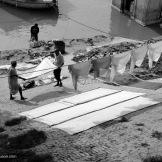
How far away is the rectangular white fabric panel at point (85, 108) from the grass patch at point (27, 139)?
1.98 feet

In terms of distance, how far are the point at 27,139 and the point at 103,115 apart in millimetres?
1997

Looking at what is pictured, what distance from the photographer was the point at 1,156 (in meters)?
6.82

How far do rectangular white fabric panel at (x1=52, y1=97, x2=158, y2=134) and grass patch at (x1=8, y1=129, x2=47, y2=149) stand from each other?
0.57 meters

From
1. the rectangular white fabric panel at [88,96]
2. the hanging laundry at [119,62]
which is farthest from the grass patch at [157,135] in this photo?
the hanging laundry at [119,62]

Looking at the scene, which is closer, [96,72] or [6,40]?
[96,72]

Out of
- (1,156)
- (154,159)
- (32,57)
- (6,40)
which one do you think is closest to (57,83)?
(32,57)

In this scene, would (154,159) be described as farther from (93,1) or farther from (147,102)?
(93,1)

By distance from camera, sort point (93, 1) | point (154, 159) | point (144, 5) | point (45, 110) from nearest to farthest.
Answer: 1. point (154, 159)
2. point (45, 110)
3. point (144, 5)
4. point (93, 1)

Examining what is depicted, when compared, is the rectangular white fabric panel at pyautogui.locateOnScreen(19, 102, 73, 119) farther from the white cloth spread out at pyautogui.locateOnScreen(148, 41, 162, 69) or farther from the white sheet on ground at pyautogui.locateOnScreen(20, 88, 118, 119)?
the white cloth spread out at pyautogui.locateOnScreen(148, 41, 162, 69)

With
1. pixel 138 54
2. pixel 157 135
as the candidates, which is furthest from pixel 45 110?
pixel 138 54

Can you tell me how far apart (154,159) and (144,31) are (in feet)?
48.3

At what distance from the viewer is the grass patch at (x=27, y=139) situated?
7.25 metres

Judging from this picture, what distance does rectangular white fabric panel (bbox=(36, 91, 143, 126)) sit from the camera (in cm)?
841

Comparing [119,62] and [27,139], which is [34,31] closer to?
[119,62]
